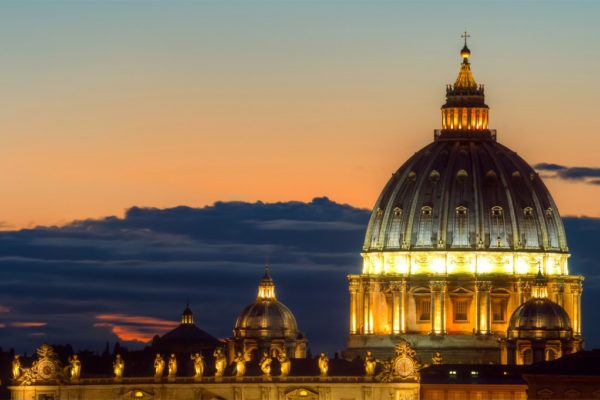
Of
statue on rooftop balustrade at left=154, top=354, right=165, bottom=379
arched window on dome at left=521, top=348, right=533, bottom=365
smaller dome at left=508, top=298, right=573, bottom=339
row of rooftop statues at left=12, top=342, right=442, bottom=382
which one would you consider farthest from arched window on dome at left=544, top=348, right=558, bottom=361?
statue on rooftop balustrade at left=154, top=354, right=165, bottom=379

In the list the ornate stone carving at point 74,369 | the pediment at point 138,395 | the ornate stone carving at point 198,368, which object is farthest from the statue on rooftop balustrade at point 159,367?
the ornate stone carving at point 74,369

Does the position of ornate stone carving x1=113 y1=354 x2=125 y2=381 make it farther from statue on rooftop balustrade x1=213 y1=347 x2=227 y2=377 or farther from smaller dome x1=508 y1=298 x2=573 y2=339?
smaller dome x1=508 y1=298 x2=573 y2=339

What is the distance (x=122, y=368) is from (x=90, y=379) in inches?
88.1

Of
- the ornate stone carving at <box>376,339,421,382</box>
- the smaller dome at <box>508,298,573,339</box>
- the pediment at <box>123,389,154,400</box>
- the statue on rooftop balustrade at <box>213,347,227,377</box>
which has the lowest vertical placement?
the pediment at <box>123,389,154,400</box>

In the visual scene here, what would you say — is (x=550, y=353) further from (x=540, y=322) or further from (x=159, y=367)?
(x=159, y=367)

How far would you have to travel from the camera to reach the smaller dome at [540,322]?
189 meters

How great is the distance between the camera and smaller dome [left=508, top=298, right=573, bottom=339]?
189250mm

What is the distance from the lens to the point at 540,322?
190 metres

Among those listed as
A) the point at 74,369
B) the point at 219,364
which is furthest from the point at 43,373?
the point at 219,364

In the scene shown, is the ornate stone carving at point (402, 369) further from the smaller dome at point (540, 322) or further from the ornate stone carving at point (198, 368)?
the smaller dome at point (540, 322)

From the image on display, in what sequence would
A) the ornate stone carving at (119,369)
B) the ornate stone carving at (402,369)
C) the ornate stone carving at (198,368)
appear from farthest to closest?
the ornate stone carving at (119,369)
the ornate stone carving at (198,368)
the ornate stone carving at (402,369)

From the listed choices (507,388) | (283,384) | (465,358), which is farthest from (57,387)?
(465,358)

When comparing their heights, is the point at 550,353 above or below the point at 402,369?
above

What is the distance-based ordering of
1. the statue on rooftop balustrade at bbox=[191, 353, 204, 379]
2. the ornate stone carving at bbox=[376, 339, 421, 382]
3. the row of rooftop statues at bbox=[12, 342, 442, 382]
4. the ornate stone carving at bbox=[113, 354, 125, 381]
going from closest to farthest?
the ornate stone carving at bbox=[376, 339, 421, 382]
the row of rooftop statues at bbox=[12, 342, 442, 382]
the statue on rooftop balustrade at bbox=[191, 353, 204, 379]
the ornate stone carving at bbox=[113, 354, 125, 381]
